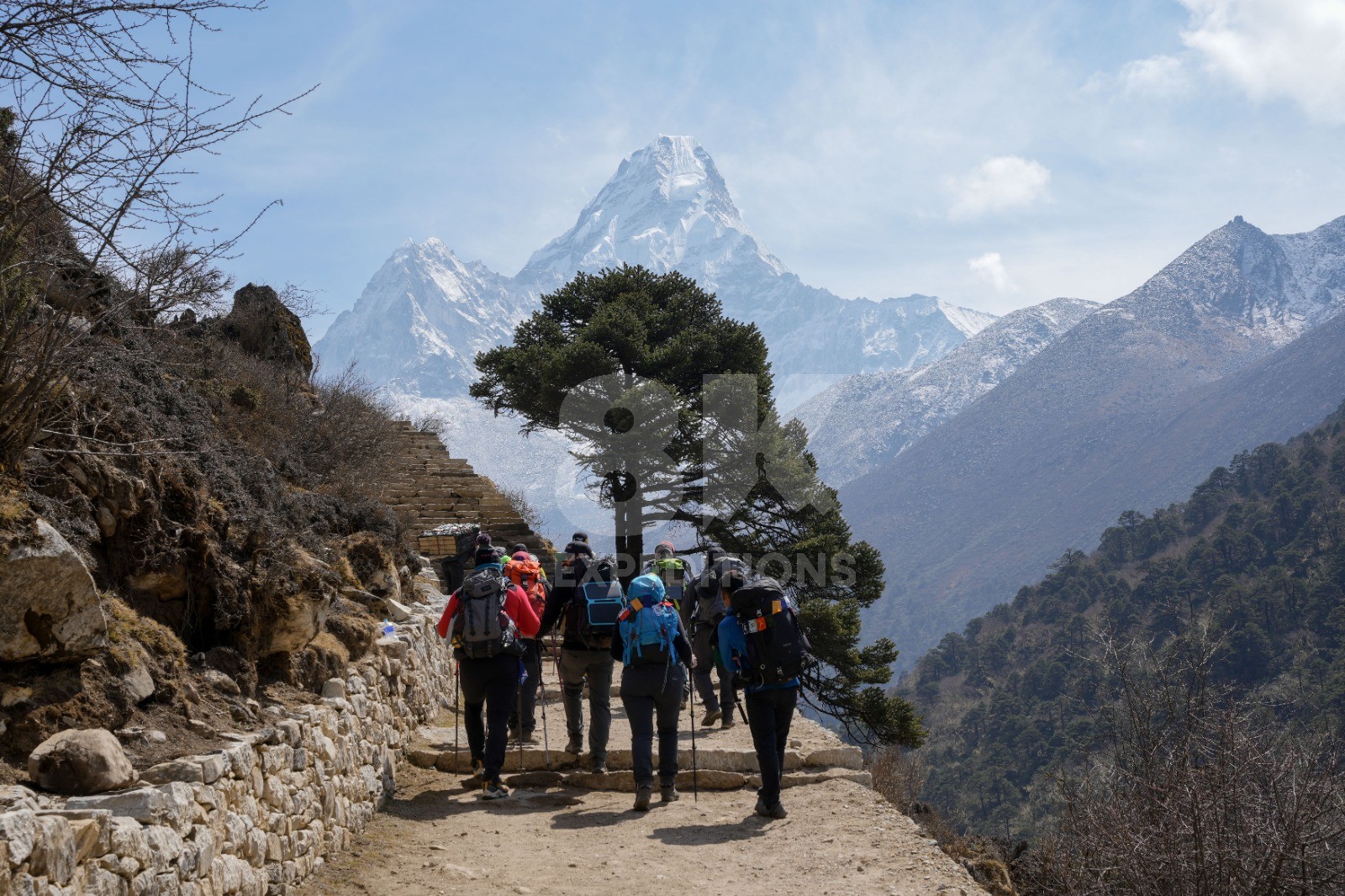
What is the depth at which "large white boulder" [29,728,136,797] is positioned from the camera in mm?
4238

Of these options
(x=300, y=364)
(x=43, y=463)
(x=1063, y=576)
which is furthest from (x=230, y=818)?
(x=1063, y=576)

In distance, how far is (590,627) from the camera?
345 inches

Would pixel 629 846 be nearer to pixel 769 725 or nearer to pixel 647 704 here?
pixel 647 704

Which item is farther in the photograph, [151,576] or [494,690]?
[494,690]

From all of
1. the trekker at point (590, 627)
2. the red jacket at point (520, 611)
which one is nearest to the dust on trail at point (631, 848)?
the trekker at point (590, 627)

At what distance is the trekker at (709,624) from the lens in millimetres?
10234

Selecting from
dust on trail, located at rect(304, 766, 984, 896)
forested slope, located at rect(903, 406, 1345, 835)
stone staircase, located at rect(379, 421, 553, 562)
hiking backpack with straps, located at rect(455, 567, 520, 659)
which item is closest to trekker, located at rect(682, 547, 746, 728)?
dust on trail, located at rect(304, 766, 984, 896)

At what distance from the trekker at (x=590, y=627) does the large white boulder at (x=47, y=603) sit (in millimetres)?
4220

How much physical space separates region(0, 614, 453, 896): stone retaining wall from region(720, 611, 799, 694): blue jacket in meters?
2.66

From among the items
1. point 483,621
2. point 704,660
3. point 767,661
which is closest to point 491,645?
point 483,621

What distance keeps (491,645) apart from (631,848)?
1.83 metres

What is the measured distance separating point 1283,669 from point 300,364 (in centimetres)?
7683

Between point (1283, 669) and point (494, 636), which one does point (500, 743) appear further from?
point (1283, 669)

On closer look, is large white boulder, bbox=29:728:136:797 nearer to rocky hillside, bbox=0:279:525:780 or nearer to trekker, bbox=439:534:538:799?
rocky hillside, bbox=0:279:525:780
